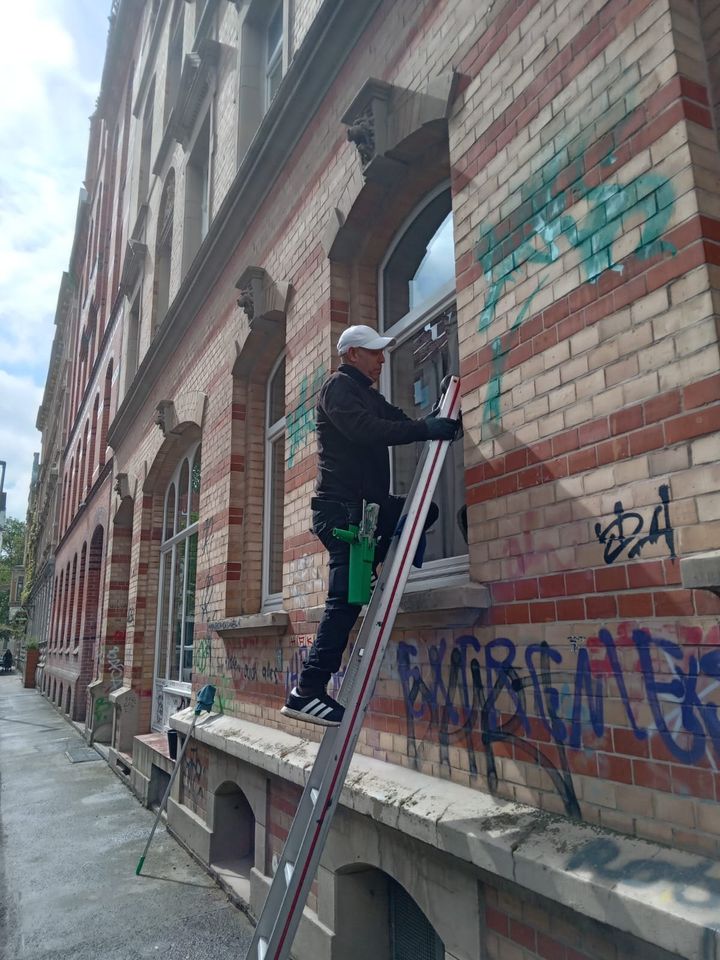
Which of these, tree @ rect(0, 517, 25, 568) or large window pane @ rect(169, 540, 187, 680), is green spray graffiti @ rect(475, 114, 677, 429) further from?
tree @ rect(0, 517, 25, 568)

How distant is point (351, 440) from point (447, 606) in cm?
86

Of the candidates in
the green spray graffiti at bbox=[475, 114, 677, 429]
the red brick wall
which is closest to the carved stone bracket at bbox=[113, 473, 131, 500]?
the red brick wall

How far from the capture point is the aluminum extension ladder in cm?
233

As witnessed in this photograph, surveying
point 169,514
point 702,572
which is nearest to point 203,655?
point 169,514

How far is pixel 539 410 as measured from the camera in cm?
299

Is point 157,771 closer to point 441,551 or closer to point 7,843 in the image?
point 7,843

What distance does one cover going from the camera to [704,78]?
8.54 ft

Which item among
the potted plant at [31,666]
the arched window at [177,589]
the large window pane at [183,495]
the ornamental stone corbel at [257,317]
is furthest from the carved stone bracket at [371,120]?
the potted plant at [31,666]

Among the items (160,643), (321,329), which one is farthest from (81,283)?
(321,329)

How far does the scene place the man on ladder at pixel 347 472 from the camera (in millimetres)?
3023

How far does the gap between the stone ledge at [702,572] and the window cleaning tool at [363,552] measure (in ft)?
4.34

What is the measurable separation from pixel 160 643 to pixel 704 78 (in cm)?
968

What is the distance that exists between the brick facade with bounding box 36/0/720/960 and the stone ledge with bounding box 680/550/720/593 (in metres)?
0.24

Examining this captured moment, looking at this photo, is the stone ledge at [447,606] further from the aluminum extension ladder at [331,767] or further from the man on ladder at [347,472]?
the aluminum extension ladder at [331,767]
